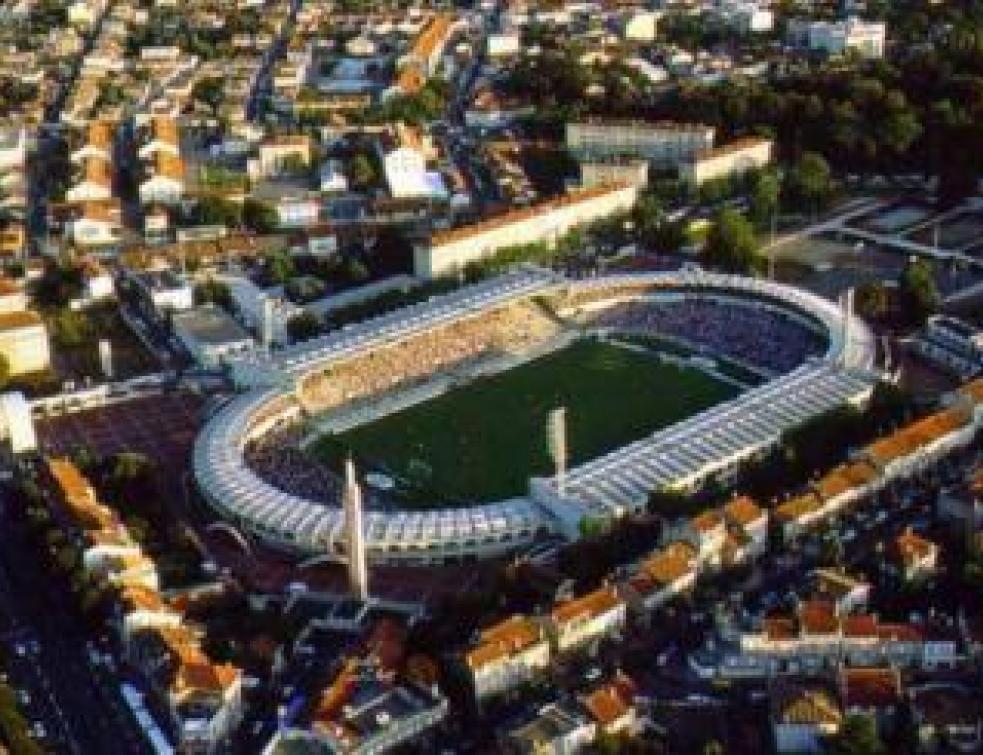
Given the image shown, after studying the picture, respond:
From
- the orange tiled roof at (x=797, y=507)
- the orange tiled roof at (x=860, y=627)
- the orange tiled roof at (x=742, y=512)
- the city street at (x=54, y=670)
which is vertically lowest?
the city street at (x=54, y=670)

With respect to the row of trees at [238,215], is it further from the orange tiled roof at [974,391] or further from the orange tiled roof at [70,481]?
the orange tiled roof at [974,391]

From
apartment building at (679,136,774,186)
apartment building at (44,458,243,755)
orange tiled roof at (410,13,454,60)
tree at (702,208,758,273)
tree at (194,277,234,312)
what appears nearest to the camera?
apartment building at (44,458,243,755)

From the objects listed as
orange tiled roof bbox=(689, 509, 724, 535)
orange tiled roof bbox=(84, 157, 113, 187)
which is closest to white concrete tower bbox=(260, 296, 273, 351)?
orange tiled roof bbox=(84, 157, 113, 187)

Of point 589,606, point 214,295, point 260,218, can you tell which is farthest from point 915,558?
point 260,218

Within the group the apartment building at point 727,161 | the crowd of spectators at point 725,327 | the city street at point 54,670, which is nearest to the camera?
the city street at point 54,670

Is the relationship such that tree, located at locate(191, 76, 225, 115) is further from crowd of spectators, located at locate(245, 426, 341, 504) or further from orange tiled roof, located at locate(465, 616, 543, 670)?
orange tiled roof, located at locate(465, 616, 543, 670)

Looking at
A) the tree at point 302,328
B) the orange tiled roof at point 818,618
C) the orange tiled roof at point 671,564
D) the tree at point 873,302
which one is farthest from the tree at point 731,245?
the orange tiled roof at point 818,618

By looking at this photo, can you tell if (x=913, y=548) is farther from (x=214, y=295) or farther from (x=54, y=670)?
(x=214, y=295)
